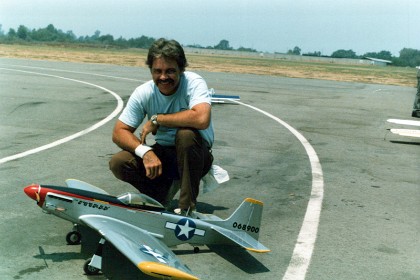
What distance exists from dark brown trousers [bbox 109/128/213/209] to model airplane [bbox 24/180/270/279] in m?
0.30

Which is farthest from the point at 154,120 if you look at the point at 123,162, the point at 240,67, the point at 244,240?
the point at 240,67

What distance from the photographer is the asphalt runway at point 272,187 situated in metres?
4.54

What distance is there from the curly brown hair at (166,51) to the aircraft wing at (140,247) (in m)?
1.68

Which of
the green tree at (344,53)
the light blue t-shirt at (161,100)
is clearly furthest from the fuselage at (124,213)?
the green tree at (344,53)

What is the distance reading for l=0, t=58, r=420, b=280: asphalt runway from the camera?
4535 millimetres

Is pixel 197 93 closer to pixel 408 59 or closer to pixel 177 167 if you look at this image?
pixel 177 167

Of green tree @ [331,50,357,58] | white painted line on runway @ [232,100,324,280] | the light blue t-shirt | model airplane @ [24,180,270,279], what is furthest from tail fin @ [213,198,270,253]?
green tree @ [331,50,357,58]

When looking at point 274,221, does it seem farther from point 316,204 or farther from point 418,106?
point 418,106

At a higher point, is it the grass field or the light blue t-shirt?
the light blue t-shirt

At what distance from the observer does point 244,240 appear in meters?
4.75

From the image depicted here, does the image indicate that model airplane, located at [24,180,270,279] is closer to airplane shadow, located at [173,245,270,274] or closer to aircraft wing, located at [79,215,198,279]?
aircraft wing, located at [79,215,198,279]

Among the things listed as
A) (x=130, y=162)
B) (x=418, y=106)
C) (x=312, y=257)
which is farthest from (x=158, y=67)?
(x=418, y=106)

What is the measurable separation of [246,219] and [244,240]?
240 mm

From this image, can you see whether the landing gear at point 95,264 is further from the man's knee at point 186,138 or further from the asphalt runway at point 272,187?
the man's knee at point 186,138
